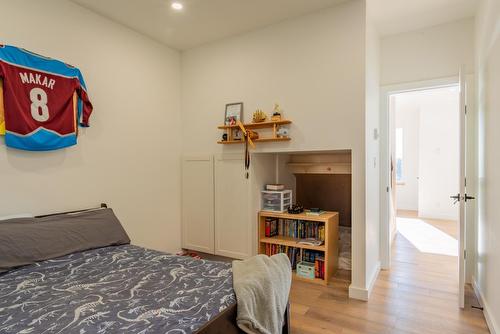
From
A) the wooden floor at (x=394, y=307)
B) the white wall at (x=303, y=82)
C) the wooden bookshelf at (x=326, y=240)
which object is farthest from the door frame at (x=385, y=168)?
the white wall at (x=303, y=82)

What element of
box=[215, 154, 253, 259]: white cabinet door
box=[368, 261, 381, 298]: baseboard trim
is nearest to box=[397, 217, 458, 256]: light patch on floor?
box=[368, 261, 381, 298]: baseboard trim

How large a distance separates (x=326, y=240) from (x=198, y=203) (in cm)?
159

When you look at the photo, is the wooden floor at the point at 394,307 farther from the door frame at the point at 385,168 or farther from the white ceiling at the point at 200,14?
the white ceiling at the point at 200,14

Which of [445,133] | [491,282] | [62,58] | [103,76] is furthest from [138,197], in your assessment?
[445,133]

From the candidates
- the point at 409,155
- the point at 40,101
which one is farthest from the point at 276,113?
the point at 409,155

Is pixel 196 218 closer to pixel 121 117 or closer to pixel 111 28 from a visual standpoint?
pixel 121 117

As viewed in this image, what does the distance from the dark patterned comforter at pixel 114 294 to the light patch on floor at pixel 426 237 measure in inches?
145

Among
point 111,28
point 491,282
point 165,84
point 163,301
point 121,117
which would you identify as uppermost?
point 111,28

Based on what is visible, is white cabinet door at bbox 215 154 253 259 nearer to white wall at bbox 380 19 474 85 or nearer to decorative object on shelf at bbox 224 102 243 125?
decorative object on shelf at bbox 224 102 243 125

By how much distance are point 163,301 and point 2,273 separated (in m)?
1.16

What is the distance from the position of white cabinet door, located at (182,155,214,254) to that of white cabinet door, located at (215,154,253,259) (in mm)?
94

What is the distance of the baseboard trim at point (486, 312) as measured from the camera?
203cm

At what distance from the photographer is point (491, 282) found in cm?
220

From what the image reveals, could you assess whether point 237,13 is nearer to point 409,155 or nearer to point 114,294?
point 114,294
